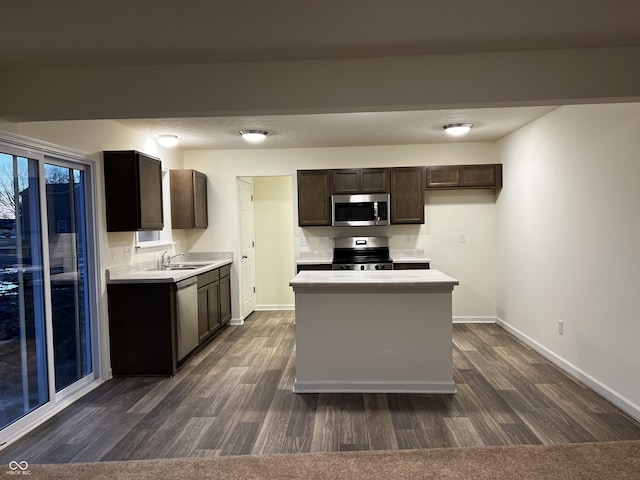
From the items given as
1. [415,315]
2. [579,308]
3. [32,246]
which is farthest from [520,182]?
[32,246]

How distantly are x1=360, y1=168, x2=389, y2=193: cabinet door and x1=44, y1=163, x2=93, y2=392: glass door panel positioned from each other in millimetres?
3241

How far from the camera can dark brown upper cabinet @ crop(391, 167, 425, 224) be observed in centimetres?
534

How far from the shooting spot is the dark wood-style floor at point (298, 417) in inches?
100

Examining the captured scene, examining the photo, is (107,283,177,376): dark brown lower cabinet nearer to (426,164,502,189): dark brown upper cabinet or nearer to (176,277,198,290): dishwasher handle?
(176,277,198,290): dishwasher handle

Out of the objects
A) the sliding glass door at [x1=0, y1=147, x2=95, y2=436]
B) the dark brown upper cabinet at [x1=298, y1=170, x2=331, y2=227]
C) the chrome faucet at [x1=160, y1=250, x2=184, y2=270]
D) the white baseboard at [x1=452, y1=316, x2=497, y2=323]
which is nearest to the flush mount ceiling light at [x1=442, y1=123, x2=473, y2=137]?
the dark brown upper cabinet at [x1=298, y1=170, x2=331, y2=227]

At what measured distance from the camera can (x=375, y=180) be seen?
211 inches

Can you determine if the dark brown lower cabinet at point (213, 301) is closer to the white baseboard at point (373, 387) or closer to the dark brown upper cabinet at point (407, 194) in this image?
the white baseboard at point (373, 387)

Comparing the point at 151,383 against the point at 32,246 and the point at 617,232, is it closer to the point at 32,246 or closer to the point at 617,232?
the point at 32,246

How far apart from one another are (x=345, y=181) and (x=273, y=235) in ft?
5.79

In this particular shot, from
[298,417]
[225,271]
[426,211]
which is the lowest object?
[298,417]

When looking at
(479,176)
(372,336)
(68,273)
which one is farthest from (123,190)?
(479,176)

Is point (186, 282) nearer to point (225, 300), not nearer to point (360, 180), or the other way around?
point (225, 300)

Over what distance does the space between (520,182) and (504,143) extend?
27.6 inches

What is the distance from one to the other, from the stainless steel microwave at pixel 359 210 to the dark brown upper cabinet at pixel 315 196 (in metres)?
0.11
